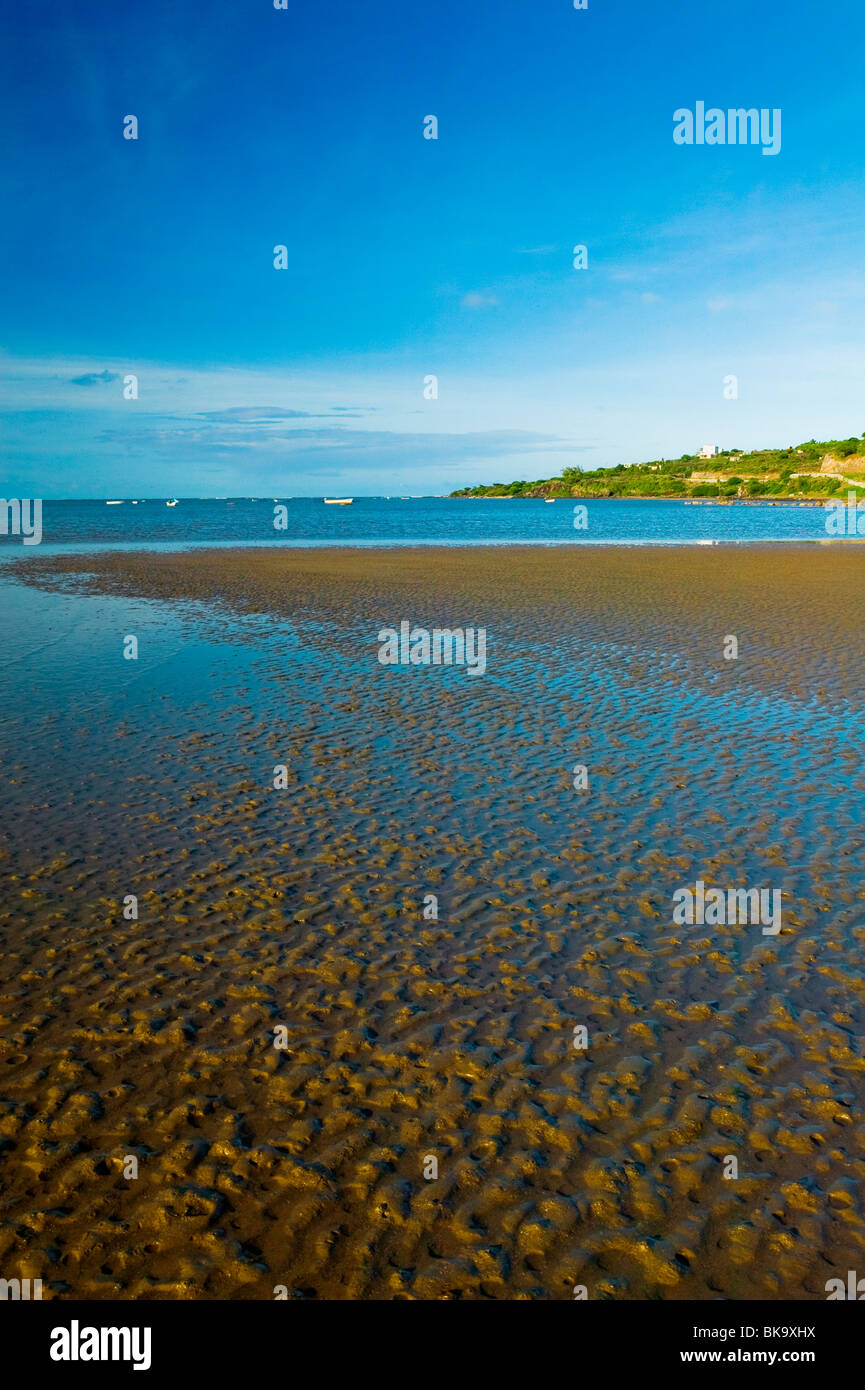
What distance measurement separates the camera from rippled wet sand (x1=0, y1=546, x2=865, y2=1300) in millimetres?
5758

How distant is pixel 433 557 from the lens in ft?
204

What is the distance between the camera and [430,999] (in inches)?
338

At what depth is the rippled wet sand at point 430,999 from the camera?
18.9ft

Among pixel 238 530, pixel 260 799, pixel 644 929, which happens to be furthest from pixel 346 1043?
pixel 238 530

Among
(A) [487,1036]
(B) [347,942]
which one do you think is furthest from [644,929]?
(B) [347,942]

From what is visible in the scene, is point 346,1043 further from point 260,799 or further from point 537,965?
point 260,799

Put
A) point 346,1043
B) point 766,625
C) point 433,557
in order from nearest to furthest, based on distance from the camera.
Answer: point 346,1043, point 766,625, point 433,557

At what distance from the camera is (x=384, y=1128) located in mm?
6809

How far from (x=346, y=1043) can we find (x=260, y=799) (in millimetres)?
6743
